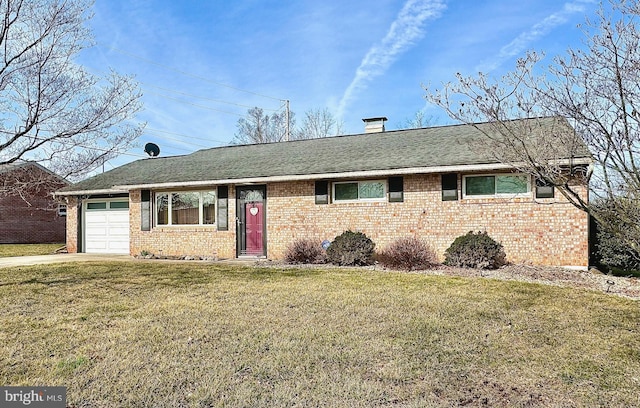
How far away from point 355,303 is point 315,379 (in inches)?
117

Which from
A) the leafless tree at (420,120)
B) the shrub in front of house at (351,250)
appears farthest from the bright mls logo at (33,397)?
the leafless tree at (420,120)

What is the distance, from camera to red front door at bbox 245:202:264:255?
13.7 metres

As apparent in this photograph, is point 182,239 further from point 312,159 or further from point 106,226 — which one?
point 312,159

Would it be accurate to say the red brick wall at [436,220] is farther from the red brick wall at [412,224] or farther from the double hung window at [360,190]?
the double hung window at [360,190]

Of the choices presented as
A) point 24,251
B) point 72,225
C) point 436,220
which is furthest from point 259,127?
point 436,220

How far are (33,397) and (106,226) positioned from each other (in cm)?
1481

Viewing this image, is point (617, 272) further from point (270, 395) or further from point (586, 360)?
point (270, 395)

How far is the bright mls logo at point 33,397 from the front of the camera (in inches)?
128

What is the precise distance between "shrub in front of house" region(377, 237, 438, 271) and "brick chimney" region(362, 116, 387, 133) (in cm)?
653

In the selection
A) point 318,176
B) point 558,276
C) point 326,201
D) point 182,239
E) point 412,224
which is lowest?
point 558,276

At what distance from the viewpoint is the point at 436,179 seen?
38.1 ft

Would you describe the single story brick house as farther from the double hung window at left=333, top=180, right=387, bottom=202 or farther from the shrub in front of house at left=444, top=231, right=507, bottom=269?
the shrub in front of house at left=444, top=231, right=507, bottom=269

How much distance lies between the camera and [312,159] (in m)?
14.2

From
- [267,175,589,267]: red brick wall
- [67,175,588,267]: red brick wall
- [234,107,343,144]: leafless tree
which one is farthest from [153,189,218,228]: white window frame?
[234,107,343,144]: leafless tree
